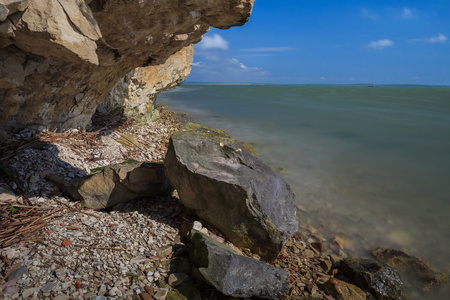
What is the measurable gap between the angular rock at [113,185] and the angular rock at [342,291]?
113 inches

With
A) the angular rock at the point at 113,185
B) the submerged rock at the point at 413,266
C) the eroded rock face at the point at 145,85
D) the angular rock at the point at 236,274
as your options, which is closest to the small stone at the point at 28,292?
the angular rock at the point at 236,274

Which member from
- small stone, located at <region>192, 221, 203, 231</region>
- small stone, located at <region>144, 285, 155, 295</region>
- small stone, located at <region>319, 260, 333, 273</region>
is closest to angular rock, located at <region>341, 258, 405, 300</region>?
small stone, located at <region>319, 260, 333, 273</region>

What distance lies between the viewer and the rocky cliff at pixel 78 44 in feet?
8.60

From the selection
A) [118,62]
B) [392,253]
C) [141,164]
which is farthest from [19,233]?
[392,253]

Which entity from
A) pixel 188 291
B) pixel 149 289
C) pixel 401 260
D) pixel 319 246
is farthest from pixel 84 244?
pixel 401 260

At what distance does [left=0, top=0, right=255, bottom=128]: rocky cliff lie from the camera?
262 centimetres

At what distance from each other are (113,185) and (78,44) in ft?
7.31

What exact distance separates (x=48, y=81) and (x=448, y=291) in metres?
6.86

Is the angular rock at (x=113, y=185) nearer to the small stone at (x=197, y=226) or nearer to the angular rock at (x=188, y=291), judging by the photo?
the small stone at (x=197, y=226)

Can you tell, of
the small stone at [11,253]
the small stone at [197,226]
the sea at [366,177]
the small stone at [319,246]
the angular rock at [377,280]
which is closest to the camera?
the small stone at [11,253]

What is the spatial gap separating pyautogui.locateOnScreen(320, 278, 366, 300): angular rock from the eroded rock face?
746cm

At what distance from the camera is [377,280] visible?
3701mm

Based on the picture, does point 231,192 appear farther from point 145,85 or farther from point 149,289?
point 145,85

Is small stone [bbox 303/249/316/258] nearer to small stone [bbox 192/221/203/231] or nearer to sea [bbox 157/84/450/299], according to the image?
sea [bbox 157/84/450/299]
